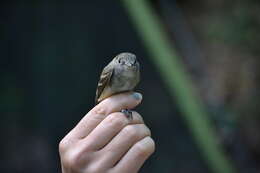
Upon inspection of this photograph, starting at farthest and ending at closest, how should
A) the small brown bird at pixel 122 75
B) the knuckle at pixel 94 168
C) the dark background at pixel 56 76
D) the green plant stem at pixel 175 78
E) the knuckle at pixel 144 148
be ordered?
the green plant stem at pixel 175 78 → the dark background at pixel 56 76 → the small brown bird at pixel 122 75 → the knuckle at pixel 144 148 → the knuckle at pixel 94 168

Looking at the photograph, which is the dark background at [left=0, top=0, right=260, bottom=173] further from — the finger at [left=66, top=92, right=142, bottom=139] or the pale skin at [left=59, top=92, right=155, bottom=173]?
the pale skin at [left=59, top=92, right=155, bottom=173]

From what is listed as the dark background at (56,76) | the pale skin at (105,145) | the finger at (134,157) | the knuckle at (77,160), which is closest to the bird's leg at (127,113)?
the pale skin at (105,145)

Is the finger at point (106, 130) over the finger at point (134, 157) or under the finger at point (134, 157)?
over

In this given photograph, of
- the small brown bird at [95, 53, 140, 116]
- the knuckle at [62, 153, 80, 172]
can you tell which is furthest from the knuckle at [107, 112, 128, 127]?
the small brown bird at [95, 53, 140, 116]

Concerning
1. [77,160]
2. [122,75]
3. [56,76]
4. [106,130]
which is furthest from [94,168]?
[56,76]

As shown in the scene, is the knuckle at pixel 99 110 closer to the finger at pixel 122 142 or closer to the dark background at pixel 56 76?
the finger at pixel 122 142

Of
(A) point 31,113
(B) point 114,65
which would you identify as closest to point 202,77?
(A) point 31,113

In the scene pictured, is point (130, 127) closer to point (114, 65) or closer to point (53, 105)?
point (114, 65)

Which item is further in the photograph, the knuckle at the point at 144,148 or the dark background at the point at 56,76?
the dark background at the point at 56,76
